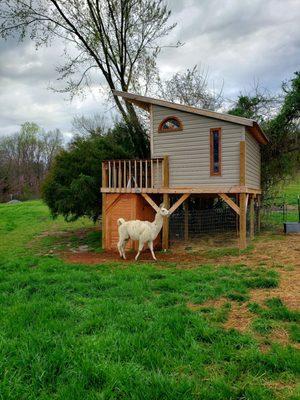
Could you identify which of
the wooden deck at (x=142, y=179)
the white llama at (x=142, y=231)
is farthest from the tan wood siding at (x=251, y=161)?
the white llama at (x=142, y=231)

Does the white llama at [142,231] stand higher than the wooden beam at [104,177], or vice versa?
the wooden beam at [104,177]

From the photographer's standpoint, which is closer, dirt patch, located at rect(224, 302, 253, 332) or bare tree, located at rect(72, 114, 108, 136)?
dirt patch, located at rect(224, 302, 253, 332)

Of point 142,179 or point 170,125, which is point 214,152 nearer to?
point 170,125

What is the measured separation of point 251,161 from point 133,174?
446 centimetres

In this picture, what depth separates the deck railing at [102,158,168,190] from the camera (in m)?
12.3

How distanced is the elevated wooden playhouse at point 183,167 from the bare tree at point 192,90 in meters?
11.3

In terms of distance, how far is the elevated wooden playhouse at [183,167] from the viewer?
1119 centimetres

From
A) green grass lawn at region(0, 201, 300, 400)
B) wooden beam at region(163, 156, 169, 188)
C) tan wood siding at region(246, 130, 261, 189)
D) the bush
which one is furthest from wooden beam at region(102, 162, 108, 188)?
green grass lawn at region(0, 201, 300, 400)

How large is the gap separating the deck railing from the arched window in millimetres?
1101

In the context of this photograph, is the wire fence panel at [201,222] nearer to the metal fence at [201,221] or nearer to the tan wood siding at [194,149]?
the metal fence at [201,221]

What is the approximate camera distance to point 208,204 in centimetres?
1789

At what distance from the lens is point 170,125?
40.0 feet

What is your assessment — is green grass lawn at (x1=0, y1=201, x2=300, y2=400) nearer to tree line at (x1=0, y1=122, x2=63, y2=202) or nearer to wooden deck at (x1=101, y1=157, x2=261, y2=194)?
wooden deck at (x1=101, y1=157, x2=261, y2=194)

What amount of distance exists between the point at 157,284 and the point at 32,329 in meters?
2.79
